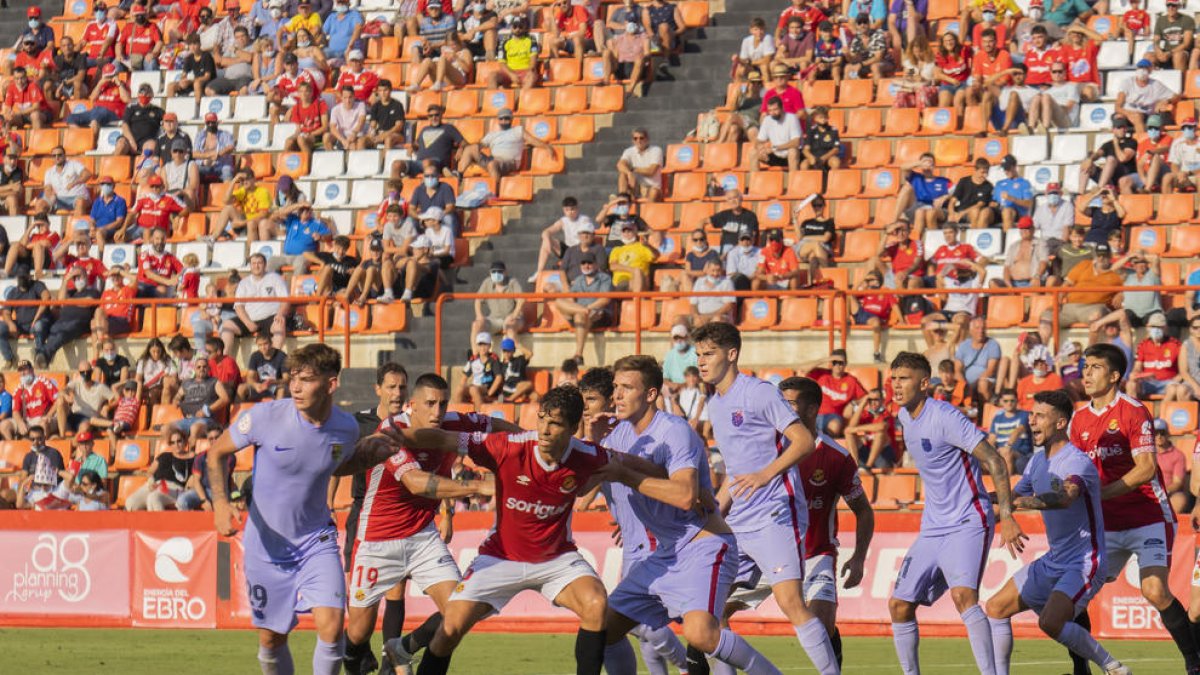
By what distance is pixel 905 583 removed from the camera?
13.1 m

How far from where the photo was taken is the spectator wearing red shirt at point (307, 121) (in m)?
30.6

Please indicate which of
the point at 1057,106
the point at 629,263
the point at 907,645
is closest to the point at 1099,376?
the point at 907,645

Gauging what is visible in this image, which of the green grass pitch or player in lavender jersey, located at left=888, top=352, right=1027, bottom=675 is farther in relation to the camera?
the green grass pitch

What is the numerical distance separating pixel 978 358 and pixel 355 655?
987 cm

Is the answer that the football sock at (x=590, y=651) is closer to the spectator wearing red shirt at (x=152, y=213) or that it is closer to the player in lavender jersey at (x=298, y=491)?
the player in lavender jersey at (x=298, y=491)

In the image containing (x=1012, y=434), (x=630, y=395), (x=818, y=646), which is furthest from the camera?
(x=1012, y=434)

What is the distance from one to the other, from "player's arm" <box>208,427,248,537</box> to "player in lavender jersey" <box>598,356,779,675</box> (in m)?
2.28

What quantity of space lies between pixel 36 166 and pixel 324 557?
22.4 m

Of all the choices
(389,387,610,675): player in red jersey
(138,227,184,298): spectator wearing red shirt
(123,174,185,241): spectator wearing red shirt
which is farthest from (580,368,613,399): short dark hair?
(123,174,185,241): spectator wearing red shirt

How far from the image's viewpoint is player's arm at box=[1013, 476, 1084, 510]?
12.7 m

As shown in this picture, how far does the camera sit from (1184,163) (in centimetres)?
2427

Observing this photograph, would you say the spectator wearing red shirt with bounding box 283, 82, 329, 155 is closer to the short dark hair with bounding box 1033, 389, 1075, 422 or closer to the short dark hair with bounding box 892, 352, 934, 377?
the short dark hair with bounding box 892, 352, 934, 377

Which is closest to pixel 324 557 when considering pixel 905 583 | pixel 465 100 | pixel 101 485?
pixel 905 583

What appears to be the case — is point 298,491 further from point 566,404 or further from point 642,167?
point 642,167
